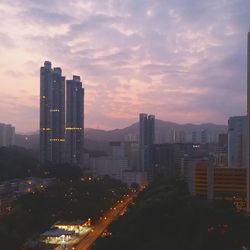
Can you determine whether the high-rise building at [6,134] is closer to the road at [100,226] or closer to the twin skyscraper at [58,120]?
the twin skyscraper at [58,120]

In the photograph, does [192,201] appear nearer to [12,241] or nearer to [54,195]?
[12,241]

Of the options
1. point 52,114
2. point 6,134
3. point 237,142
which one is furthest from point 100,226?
point 6,134

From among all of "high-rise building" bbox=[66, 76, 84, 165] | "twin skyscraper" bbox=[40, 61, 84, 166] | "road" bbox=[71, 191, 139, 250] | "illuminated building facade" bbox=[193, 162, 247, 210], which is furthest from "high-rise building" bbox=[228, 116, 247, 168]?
"high-rise building" bbox=[66, 76, 84, 165]

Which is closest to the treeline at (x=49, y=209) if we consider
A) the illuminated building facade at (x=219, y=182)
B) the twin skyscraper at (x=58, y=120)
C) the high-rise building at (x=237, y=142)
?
the illuminated building facade at (x=219, y=182)

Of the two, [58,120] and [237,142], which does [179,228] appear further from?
[58,120]

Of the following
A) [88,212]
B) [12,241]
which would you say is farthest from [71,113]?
[12,241]

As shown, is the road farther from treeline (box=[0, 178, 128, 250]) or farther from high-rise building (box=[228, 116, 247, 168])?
high-rise building (box=[228, 116, 247, 168])
